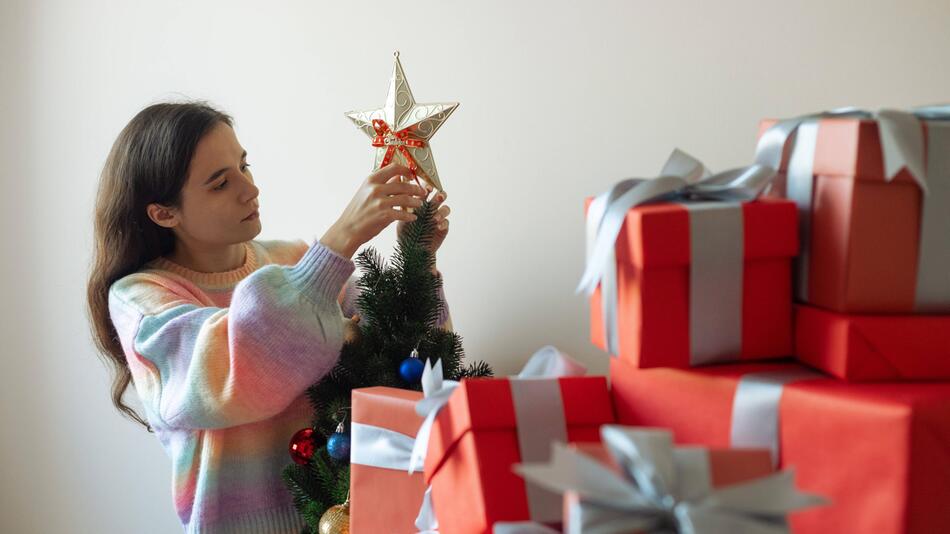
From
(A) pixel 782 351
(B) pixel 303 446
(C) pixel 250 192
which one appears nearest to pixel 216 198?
(C) pixel 250 192

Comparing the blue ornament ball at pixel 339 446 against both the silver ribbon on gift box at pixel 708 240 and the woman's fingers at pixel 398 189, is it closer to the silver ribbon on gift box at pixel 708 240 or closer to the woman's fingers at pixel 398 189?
the woman's fingers at pixel 398 189

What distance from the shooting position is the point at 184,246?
1305 millimetres

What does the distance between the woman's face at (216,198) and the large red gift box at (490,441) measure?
2.20 ft

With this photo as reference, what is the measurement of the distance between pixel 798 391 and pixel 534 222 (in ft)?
2.13

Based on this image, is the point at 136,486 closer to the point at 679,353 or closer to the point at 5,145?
the point at 5,145

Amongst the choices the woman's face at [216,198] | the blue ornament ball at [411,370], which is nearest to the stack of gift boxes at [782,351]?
the blue ornament ball at [411,370]

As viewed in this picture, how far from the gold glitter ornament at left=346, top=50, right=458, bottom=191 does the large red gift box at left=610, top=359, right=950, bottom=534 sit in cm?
59

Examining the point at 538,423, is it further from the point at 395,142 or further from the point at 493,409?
the point at 395,142

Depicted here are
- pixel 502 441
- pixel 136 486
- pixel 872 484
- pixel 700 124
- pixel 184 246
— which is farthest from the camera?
pixel 136 486

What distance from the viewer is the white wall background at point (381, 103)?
965 mm

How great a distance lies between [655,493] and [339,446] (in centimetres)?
59

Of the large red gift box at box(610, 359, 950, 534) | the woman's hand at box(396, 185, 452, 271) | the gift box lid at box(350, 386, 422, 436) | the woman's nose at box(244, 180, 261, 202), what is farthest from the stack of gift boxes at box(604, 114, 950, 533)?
the woman's nose at box(244, 180, 261, 202)

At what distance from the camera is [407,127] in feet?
3.47

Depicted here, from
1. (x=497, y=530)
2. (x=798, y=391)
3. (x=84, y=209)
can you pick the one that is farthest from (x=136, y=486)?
(x=798, y=391)
